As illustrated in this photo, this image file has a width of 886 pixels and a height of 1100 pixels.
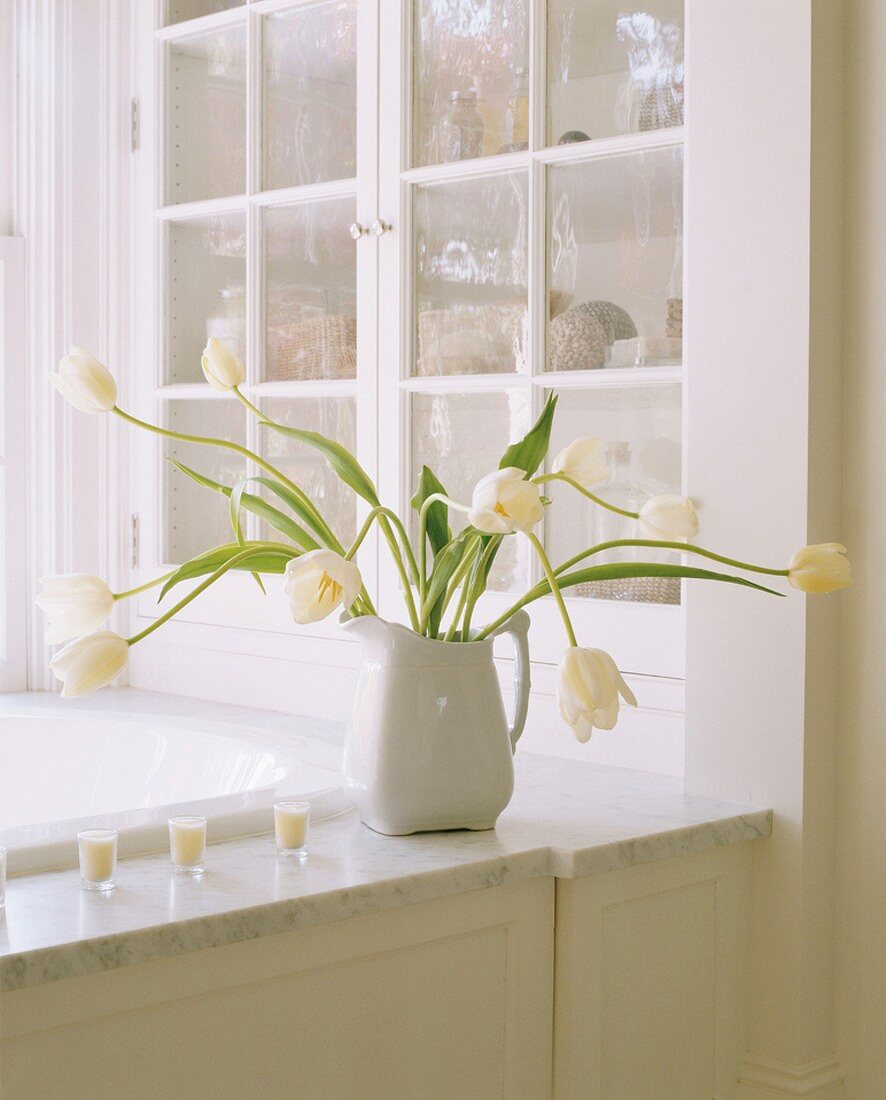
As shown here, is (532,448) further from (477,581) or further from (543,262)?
(543,262)

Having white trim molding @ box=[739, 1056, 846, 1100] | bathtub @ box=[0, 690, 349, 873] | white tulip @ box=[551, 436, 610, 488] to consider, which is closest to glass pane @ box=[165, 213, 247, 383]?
bathtub @ box=[0, 690, 349, 873]

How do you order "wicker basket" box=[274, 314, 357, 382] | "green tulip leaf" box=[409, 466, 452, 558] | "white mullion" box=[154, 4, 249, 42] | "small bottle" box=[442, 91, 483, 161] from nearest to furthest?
"green tulip leaf" box=[409, 466, 452, 558] → "small bottle" box=[442, 91, 483, 161] → "wicker basket" box=[274, 314, 357, 382] → "white mullion" box=[154, 4, 249, 42]

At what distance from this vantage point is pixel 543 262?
2.24 m

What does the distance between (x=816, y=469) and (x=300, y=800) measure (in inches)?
29.5

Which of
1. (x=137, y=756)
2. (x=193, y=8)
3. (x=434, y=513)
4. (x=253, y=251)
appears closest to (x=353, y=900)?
(x=434, y=513)

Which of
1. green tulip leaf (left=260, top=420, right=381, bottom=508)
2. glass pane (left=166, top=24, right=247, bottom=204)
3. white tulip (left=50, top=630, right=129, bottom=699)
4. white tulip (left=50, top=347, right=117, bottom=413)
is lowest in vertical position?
white tulip (left=50, top=630, right=129, bottom=699)

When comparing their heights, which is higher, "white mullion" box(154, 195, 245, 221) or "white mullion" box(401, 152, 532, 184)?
"white mullion" box(154, 195, 245, 221)

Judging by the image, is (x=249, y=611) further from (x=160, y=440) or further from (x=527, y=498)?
(x=527, y=498)

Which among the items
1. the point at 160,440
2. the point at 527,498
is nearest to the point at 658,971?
the point at 527,498

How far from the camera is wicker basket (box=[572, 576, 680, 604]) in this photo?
83.0 inches

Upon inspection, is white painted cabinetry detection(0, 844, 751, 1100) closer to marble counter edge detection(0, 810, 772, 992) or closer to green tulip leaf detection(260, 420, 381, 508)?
marble counter edge detection(0, 810, 772, 992)

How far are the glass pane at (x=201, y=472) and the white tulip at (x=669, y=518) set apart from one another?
1182 millimetres

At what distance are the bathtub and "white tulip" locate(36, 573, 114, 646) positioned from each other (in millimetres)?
445

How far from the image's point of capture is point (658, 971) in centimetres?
178
